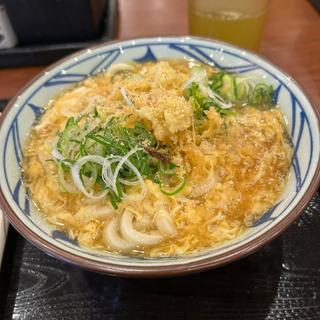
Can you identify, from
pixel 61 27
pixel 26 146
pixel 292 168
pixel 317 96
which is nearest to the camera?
pixel 292 168

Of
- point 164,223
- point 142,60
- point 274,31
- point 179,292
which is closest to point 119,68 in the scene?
point 142,60

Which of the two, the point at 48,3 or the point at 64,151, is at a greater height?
the point at 48,3

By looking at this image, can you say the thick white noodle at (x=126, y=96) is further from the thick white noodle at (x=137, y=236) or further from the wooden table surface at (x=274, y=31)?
the wooden table surface at (x=274, y=31)

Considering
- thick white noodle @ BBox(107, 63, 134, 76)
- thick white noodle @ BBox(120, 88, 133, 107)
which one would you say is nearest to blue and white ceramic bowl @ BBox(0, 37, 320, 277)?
thick white noodle @ BBox(107, 63, 134, 76)

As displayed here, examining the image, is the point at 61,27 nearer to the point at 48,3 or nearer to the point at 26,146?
the point at 48,3

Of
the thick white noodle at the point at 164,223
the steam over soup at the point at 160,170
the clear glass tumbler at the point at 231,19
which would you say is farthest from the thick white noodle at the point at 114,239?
the clear glass tumbler at the point at 231,19

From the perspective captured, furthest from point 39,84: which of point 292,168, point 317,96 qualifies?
point 317,96

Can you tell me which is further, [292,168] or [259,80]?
[259,80]
